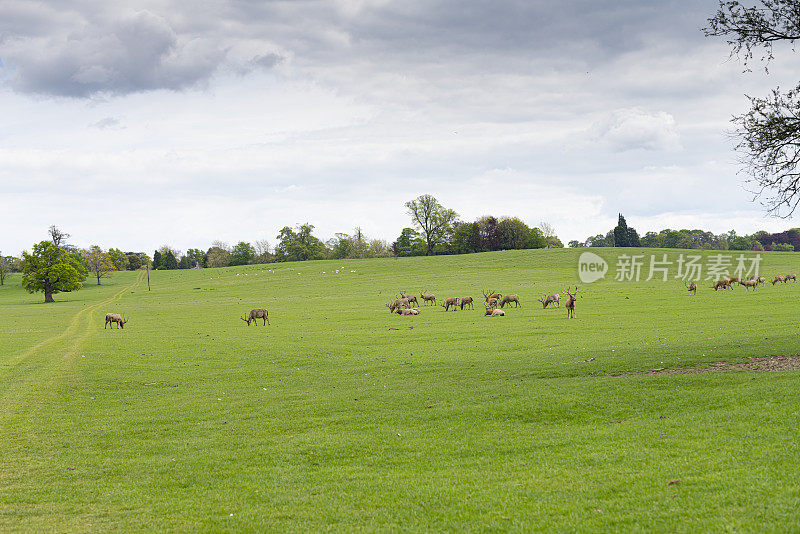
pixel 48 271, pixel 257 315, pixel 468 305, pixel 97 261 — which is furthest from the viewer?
pixel 97 261

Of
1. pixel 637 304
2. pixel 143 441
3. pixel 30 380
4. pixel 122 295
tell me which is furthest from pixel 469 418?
pixel 122 295

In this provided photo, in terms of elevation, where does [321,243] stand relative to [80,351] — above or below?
above

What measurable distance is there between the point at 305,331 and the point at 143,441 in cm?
2397

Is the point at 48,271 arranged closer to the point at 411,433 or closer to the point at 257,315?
the point at 257,315

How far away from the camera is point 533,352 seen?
24.4 meters

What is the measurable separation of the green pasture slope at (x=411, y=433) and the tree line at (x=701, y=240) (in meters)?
133

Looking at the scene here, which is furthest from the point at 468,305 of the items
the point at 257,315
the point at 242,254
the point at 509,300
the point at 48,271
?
the point at 242,254

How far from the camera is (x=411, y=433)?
527 inches

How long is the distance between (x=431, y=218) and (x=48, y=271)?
98340mm

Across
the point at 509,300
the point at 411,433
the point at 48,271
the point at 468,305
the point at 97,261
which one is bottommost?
the point at 468,305

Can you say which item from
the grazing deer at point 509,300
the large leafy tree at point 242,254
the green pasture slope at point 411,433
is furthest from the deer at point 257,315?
the large leafy tree at point 242,254

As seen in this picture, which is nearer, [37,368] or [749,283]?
[37,368]

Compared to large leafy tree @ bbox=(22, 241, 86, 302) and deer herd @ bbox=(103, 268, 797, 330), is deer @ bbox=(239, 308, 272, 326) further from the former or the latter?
large leafy tree @ bbox=(22, 241, 86, 302)

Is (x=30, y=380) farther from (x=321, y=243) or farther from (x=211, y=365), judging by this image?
(x=321, y=243)
